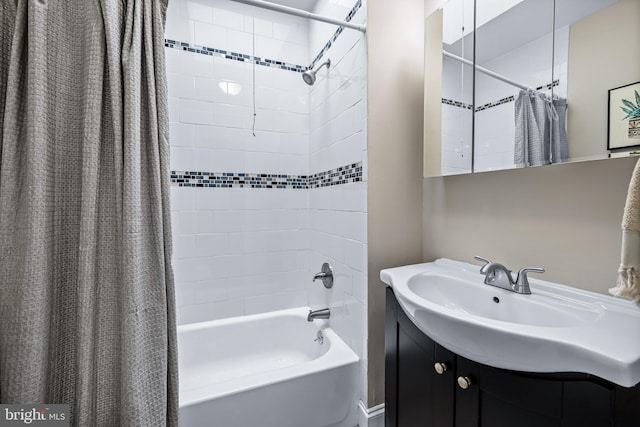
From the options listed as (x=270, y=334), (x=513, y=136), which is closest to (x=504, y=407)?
(x=513, y=136)

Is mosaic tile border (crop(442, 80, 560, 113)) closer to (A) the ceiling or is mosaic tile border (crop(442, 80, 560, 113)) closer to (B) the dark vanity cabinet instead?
(B) the dark vanity cabinet

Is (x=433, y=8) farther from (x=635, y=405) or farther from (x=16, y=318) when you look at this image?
(x=16, y=318)

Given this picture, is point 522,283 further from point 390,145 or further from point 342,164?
point 342,164

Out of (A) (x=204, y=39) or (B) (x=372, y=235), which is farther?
(A) (x=204, y=39)

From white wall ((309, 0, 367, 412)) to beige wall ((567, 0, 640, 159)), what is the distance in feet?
2.40

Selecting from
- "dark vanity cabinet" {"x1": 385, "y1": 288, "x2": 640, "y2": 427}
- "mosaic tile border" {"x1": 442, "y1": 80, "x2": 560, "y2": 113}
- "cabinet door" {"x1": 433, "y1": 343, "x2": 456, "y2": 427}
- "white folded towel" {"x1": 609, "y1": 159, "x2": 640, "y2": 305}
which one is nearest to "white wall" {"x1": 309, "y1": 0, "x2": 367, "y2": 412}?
"dark vanity cabinet" {"x1": 385, "y1": 288, "x2": 640, "y2": 427}

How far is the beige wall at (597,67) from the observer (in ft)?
2.56

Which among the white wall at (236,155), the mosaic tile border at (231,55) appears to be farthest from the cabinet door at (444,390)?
the mosaic tile border at (231,55)

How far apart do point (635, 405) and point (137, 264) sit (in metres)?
1.32

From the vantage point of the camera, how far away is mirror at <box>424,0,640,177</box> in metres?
0.83

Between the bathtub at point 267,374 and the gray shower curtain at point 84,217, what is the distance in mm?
216

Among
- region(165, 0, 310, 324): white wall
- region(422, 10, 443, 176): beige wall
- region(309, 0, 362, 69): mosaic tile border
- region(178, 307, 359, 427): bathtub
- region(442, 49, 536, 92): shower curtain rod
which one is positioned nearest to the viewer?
region(442, 49, 536, 92): shower curtain rod

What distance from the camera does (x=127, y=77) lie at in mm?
984

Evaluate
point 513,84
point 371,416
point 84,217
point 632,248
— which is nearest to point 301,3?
point 513,84
